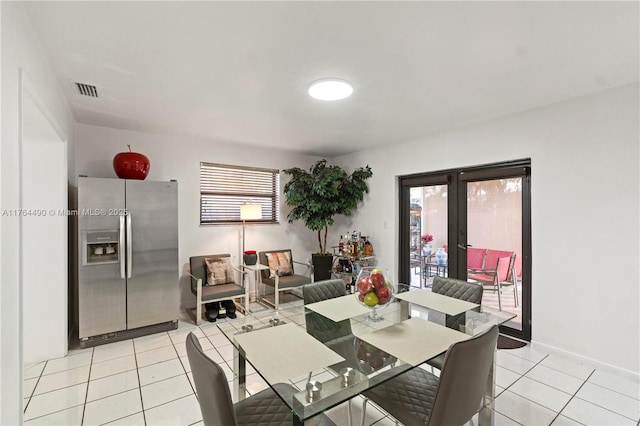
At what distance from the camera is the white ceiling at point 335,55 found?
1.65m

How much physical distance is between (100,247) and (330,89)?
2.94 meters

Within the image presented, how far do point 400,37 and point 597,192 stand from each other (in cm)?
236

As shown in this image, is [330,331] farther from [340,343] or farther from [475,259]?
[475,259]

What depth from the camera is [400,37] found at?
Answer: 187 cm

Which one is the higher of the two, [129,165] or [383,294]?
[129,165]

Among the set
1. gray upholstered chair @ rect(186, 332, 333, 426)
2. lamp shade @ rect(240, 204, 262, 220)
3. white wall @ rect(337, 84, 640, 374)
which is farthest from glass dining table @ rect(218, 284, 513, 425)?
lamp shade @ rect(240, 204, 262, 220)

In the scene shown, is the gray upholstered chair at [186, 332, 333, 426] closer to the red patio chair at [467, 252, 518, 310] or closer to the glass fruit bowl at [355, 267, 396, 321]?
the glass fruit bowl at [355, 267, 396, 321]

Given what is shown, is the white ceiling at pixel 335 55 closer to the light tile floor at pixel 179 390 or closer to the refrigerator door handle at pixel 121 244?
the refrigerator door handle at pixel 121 244

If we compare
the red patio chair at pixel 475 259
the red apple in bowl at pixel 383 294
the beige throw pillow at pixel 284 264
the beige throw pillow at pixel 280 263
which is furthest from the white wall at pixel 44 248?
the red patio chair at pixel 475 259

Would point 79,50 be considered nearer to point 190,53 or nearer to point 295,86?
point 190,53

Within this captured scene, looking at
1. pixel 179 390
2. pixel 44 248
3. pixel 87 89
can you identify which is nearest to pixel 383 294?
pixel 179 390

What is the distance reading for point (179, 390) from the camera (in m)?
2.38

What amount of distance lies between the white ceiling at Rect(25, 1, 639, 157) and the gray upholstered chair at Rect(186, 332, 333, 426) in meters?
1.71

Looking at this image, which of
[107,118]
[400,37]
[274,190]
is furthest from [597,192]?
[107,118]
